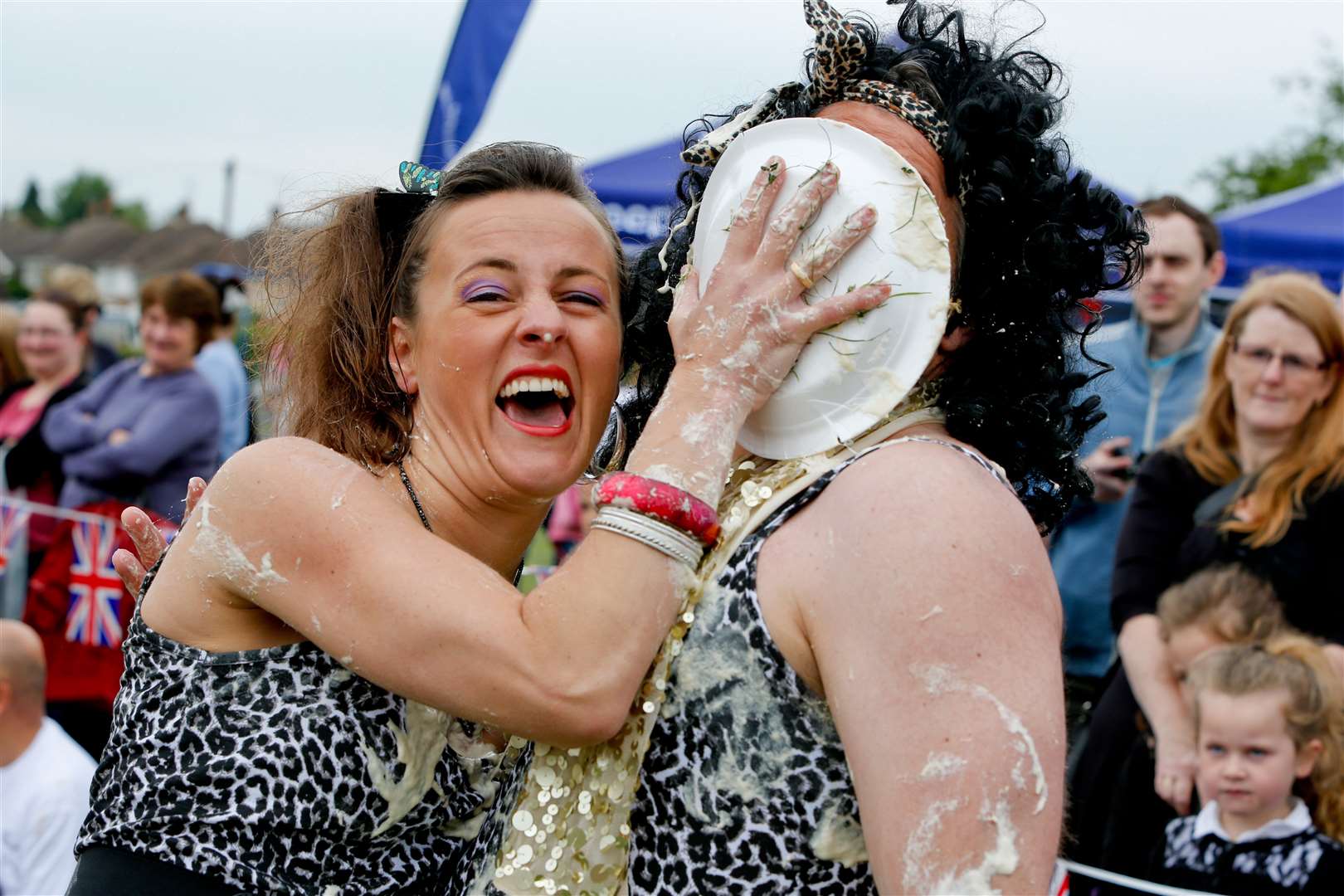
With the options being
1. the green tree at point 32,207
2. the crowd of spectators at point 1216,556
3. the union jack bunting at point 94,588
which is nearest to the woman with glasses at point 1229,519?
the crowd of spectators at point 1216,556

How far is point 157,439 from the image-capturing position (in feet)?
21.4

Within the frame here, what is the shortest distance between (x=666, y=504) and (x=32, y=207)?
98.3 meters

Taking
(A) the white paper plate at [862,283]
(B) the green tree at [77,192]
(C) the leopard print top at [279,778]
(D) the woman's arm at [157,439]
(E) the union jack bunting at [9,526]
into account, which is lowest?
(B) the green tree at [77,192]

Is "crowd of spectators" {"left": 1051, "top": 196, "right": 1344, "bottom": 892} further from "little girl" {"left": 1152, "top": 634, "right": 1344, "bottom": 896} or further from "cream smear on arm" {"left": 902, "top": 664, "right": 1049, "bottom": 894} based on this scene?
"cream smear on arm" {"left": 902, "top": 664, "right": 1049, "bottom": 894}

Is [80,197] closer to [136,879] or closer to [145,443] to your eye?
[145,443]

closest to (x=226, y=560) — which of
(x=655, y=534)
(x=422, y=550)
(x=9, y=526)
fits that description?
(x=422, y=550)

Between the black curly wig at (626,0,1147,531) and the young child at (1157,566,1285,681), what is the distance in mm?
2390

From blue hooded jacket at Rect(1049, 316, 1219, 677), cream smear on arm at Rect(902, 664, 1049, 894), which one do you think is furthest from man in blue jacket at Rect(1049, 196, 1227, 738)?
cream smear on arm at Rect(902, 664, 1049, 894)

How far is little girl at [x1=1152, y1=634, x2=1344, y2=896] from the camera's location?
383 cm

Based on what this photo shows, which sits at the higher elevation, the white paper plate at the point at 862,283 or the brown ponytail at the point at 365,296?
the white paper plate at the point at 862,283

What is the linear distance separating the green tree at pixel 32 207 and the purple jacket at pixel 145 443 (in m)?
86.0

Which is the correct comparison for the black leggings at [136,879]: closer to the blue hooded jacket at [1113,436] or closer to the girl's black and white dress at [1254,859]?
the girl's black and white dress at [1254,859]

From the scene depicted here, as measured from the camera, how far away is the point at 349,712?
214 cm

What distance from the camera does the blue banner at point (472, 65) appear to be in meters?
5.94
